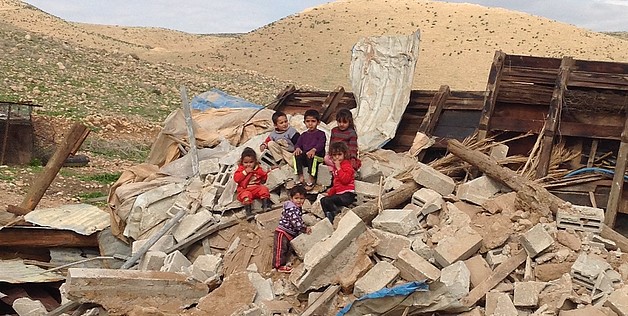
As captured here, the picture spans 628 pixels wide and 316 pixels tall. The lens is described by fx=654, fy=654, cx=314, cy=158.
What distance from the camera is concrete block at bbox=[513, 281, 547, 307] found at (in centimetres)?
487

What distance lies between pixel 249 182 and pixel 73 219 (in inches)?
103

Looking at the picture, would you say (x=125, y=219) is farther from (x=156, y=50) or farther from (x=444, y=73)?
(x=156, y=50)

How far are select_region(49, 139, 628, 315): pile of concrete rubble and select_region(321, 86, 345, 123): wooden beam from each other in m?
2.30

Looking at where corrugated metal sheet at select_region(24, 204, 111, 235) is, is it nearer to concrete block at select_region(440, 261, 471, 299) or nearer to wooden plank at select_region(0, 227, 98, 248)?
wooden plank at select_region(0, 227, 98, 248)

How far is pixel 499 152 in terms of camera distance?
6.90 meters

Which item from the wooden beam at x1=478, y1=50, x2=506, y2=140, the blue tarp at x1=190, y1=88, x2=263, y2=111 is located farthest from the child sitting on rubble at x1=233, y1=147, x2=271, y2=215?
the blue tarp at x1=190, y1=88, x2=263, y2=111

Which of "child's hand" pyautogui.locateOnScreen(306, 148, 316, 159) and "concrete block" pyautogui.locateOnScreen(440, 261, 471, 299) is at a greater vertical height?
"child's hand" pyautogui.locateOnScreen(306, 148, 316, 159)

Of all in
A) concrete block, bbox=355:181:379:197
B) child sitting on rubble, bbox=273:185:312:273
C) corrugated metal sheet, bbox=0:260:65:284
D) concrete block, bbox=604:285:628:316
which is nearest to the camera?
concrete block, bbox=604:285:628:316

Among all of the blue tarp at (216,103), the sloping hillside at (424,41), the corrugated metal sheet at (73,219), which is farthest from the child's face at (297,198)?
the sloping hillside at (424,41)

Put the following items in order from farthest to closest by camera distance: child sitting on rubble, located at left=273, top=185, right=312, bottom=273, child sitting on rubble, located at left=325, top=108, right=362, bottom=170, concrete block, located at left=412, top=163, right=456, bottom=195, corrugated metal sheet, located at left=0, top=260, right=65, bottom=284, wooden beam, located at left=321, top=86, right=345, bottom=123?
wooden beam, located at left=321, top=86, right=345, bottom=123 → child sitting on rubble, located at left=325, top=108, right=362, bottom=170 → corrugated metal sheet, located at left=0, top=260, right=65, bottom=284 → concrete block, located at left=412, top=163, right=456, bottom=195 → child sitting on rubble, located at left=273, top=185, right=312, bottom=273

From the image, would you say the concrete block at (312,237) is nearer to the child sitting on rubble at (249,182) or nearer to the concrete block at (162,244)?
the child sitting on rubble at (249,182)

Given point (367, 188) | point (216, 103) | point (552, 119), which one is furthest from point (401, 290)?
point (216, 103)

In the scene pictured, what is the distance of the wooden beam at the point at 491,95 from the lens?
23.5 feet

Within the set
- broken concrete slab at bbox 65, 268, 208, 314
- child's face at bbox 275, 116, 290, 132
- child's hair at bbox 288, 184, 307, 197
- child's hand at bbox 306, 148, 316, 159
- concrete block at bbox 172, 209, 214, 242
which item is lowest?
broken concrete slab at bbox 65, 268, 208, 314
